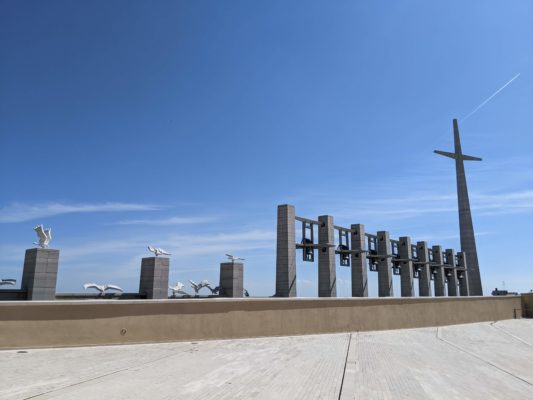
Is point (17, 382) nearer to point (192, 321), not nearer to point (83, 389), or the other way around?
point (83, 389)

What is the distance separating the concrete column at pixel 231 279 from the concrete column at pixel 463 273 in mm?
41317

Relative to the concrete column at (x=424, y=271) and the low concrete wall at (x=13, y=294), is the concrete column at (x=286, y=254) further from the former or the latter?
the concrete column at (x=424, y=271)

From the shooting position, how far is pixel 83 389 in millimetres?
6051

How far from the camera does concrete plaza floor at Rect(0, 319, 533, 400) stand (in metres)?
6.23

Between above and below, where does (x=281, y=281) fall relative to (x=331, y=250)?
below

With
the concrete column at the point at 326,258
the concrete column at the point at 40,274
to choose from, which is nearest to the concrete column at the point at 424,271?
the concrete column at the point at 326,258

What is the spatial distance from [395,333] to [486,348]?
118 inches

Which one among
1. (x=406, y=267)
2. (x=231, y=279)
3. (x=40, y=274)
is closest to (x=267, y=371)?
(x=40, y=274)

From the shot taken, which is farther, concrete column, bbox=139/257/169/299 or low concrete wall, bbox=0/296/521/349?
concrete column, bbox=139/257/169/299

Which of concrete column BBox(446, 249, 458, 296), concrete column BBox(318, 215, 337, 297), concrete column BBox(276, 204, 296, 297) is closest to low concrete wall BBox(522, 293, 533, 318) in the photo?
concrete column BBox(318, 215, 337, 297)

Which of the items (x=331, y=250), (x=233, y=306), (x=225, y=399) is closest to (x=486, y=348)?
(x=233, y=306)

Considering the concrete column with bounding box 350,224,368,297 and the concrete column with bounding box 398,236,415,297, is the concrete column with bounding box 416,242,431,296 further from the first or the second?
the concrete column with bounding box 350,224,368,297

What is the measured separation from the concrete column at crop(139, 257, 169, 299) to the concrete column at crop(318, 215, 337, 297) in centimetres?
1259

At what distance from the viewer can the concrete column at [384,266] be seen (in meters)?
37.5
